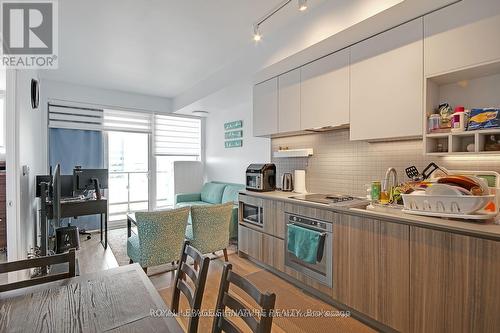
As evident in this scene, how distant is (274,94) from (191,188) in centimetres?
321

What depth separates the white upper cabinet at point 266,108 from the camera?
10.4 ft

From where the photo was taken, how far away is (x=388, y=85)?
2061mm

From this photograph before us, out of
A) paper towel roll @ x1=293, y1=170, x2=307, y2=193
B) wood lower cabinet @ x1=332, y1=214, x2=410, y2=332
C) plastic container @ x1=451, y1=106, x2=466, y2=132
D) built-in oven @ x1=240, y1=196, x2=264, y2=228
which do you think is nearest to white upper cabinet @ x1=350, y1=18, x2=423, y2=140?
plastic container @ x1=451, y1=106, x2=466, y2=132

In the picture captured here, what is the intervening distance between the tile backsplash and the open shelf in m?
0.17

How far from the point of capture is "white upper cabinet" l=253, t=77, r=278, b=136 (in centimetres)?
316

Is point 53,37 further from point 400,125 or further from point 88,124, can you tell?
point 400,125

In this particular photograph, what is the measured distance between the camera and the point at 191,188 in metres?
5.57

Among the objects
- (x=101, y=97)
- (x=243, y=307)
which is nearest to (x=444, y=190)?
(x=243, y=307)


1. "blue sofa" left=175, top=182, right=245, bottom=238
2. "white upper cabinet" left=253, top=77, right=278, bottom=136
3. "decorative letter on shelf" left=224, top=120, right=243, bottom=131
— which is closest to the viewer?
"white upper cabinet" left=253, top=77, right=278, bottom=136

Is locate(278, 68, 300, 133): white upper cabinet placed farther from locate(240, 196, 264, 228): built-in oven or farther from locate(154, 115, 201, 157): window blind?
locate(154, 115, 201, 157): window blind

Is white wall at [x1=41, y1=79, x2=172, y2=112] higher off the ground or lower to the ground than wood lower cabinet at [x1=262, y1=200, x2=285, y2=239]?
higher

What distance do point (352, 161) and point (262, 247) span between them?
1406 mm

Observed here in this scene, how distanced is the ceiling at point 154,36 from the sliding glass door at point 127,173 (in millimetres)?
1316

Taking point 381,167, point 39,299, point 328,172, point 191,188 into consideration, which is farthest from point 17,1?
point 191,188
